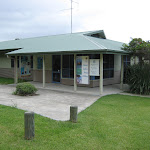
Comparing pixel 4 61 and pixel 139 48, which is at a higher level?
pixel 139 48

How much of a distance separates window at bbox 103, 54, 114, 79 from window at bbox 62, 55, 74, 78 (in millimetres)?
2531

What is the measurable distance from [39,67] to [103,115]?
1134cm

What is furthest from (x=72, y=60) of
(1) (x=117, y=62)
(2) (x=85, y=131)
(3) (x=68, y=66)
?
(2) (x=85, y=131)

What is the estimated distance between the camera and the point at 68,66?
14.7 metres

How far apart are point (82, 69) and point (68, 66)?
3332 millimetres

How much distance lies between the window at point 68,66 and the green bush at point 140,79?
4689 mm

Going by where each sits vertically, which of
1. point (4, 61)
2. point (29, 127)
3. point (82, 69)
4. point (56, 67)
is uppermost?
point (4, 61)

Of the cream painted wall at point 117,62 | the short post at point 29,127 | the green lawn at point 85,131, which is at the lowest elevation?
the green lawn at point 85,131

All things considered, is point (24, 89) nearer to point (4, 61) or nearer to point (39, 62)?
point (39, 62)

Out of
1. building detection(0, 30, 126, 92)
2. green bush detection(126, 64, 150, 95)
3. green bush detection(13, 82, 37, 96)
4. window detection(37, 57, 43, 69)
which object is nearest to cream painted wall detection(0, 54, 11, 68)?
building detection(0, 30, 126, 92)

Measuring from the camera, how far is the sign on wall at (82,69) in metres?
11.3

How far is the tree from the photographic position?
11308mm

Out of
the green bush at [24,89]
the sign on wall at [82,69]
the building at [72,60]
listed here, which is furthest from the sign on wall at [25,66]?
the sign on wall at [82,69]

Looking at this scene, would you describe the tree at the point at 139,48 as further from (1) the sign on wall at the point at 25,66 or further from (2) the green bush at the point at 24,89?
(1) the sign on wall at the point at 25,66
